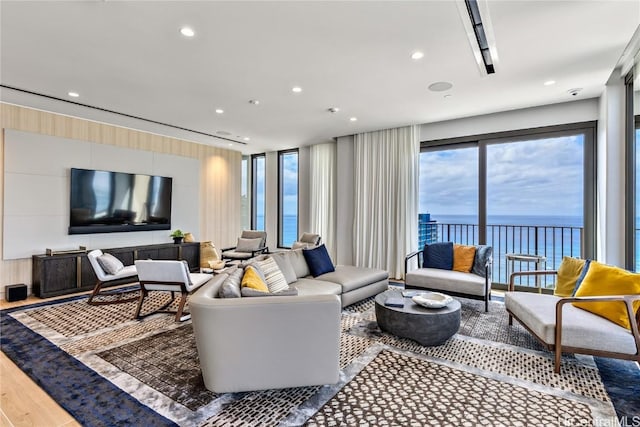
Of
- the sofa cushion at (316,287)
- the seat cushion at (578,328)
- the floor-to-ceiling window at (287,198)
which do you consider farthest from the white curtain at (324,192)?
the seat cushion at (578,328)

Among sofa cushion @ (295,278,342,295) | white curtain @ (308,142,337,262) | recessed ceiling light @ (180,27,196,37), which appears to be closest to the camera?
recessed ceiling light @ (180,27,196,37)

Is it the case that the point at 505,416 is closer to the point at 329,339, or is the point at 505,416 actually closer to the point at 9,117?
the point at 329,339

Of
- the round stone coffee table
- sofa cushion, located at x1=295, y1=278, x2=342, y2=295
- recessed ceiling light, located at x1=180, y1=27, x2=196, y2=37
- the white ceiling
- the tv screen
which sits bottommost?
the round stone coffee table

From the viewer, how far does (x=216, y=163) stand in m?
7.58

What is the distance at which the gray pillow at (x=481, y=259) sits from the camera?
420 cm

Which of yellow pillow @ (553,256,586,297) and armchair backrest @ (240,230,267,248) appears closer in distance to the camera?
yellow pillow @ (553,256,586,297)

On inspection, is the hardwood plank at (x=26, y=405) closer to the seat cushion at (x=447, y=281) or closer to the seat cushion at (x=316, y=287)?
the seat cushion at (x=316, y=287)

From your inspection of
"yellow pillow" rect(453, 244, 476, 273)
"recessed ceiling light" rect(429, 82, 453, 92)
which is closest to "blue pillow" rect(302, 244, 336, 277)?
"yellow pillow" rect(453, 244, 476, 273)

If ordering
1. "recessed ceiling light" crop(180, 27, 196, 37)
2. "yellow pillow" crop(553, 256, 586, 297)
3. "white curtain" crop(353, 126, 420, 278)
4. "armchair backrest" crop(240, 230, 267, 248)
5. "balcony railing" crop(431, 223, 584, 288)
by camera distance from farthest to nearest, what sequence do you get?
"armchair backrest" crop(240, 230, 267, 248)
"white curtain" crop(353, 126, 420, 278)
"balcony railing" crop(431, 223, 584, 288)
"yellow pillow" crop(553, 256, 586, 297)
"recessed ceiling light" crop(180, 27, 196, 37)

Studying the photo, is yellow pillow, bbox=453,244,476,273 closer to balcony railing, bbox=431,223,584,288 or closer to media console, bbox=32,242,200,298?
balcony railing, bbox=431,223,584,288

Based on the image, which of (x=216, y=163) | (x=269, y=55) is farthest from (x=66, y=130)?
(x=269, y=55)

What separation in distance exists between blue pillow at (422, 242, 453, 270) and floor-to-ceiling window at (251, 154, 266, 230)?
16.1 ft

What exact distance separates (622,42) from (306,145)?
5.49m

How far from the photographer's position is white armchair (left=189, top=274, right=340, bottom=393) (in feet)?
6.54
